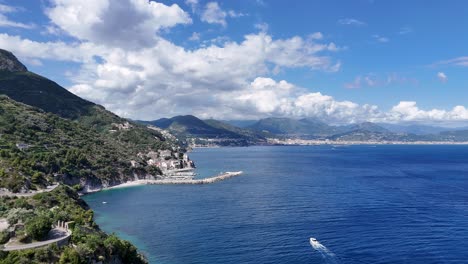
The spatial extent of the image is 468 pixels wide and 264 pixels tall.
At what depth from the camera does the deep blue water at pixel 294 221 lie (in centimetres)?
6669

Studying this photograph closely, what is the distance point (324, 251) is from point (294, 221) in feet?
71.8

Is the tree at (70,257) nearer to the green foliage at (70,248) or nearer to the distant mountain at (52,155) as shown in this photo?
the green foliage at (70,248)

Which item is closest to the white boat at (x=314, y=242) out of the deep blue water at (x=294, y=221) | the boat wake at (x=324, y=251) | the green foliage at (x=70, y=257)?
the boat wake at (x=324, y=251)

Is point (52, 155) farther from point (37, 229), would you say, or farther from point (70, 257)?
point (70, 257)

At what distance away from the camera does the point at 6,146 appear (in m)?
120

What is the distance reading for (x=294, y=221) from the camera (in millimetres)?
89250

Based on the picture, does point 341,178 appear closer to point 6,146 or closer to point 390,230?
point 390,230

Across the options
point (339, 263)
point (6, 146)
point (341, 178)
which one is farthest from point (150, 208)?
point (341, 178)

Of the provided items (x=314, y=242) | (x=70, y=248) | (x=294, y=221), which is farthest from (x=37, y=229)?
(x=294, y=221)

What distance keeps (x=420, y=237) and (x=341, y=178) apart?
95758 millimetres

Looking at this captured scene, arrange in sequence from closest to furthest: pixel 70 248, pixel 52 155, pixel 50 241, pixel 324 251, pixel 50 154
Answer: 1. pixel 70 248
2. pixel 50 241
3. pixel 324 251
4. pixel 50 154
5. pixel 52 155

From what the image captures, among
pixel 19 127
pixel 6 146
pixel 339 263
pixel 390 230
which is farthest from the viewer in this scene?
pixel 19 127

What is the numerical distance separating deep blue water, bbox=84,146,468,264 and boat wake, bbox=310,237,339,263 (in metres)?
0.17

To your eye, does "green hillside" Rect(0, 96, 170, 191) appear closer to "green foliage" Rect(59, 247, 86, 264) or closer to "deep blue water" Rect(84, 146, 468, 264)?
"deep blue water" Rect(84, 146, 468, 264)
